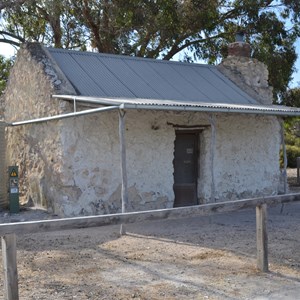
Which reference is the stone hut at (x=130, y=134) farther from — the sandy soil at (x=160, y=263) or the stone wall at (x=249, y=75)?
the sandy soil at (x=160, y=263)

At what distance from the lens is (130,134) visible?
1082 centimetres

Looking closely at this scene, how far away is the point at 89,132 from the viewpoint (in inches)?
408

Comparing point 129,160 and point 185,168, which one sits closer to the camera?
point 129,160

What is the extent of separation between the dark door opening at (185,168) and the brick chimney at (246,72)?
278 cm

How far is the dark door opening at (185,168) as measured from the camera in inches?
469

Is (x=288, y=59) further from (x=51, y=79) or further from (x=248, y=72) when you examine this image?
(x=51, y=79)

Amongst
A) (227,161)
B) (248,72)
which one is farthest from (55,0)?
(227,161)

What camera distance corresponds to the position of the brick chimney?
14109 millimetres

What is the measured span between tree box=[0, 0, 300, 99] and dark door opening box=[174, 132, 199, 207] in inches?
221

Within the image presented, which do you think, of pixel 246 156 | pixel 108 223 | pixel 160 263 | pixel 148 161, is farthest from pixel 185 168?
pixel 108 223

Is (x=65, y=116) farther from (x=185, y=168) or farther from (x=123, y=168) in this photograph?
(x=185, y=168)

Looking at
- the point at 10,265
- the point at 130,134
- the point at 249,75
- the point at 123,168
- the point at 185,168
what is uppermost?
the point at 249,75

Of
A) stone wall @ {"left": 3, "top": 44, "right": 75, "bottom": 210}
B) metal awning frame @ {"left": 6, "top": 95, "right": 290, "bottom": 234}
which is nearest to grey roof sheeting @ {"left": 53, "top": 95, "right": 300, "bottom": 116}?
metal awning frame @ {"left": 6, "top": 95, "right": 290, "bottom": 234}

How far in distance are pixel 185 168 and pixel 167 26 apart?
6.27 meters
